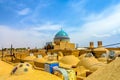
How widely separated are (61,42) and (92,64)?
27276 mm

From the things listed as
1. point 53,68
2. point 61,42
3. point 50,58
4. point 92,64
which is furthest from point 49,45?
point 53,68

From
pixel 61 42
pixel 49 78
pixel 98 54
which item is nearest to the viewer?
pixel 49 78

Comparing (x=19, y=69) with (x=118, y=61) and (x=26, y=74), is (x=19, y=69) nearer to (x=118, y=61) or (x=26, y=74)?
(x=26, y=74)

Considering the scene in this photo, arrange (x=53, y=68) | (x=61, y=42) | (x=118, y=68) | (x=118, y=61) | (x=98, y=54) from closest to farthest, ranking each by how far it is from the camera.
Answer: (x=118, y=68)
(x=118, y=61)
(x=53, y=68)
(x=98, y=54)
(x=61, y=42)

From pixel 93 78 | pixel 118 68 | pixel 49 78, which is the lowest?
pixel 49 78

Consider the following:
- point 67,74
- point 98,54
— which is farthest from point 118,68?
point 98,54

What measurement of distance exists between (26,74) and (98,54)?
2275 cm

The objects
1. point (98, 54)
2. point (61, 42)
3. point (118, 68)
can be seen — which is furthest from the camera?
point (61, 42)

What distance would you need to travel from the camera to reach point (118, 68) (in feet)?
26.1

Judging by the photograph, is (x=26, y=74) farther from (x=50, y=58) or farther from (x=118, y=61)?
(x=50, y=58)

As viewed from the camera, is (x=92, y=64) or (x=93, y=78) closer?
(x=93, y=78)

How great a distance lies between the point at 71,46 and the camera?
165 feet

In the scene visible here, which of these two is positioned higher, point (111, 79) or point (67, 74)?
point (111, 79)

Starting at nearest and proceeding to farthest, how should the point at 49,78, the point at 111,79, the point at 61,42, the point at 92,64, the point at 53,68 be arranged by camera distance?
the point at 111,79, the point at 49,78, the point at 53,68, the point at 92,64, the point at 61,42
